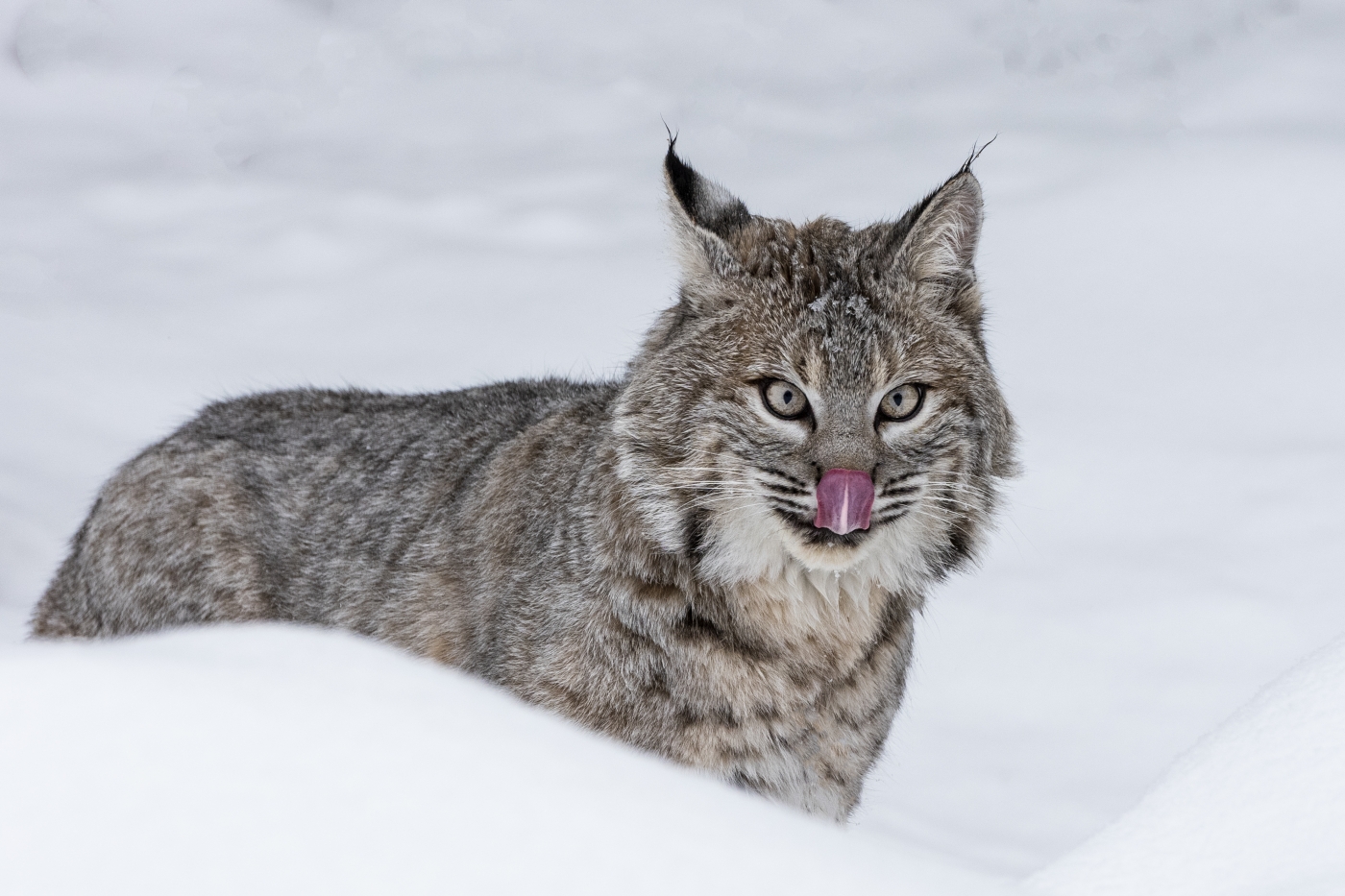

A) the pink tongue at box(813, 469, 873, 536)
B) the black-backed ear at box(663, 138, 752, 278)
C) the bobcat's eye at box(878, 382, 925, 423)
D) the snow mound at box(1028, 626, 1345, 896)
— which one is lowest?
the snow mound at box(1028, 626, 1345, 896)

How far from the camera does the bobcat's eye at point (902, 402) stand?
168 inches

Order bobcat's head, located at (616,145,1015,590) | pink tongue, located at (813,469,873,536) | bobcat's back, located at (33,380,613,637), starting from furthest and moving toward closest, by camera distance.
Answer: bobcat's back, located at (33,380,613,637), bobcat's head, located at (616,145,1015,590), pink tongue, located at (813,469,873,536)

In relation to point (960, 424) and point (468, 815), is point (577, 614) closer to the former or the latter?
point (960, 424)

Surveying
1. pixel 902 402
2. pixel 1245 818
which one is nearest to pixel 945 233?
pixel 902 402

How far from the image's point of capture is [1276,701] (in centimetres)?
272

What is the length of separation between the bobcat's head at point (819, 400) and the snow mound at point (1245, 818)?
1575mm

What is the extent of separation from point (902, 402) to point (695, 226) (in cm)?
87

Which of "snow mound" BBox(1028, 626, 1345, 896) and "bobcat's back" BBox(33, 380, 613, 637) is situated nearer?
"snow mound" BBox(1028, 626, 1345, 896)

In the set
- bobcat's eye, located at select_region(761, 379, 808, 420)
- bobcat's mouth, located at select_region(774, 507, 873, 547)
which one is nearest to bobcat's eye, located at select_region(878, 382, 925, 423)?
bobcat's eye, located at select_region(761, 379, 808, 420)

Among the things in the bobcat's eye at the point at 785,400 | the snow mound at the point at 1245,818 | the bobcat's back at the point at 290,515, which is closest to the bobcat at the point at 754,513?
the bobcat's eye at the point at 785,400

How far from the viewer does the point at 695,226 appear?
4512 mm

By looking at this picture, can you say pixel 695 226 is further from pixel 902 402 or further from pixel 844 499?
pixel 844 499

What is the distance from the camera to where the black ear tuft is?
4.57m

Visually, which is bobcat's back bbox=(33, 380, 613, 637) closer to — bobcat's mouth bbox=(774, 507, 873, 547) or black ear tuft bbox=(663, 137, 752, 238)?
black ear tuft bbox=(663, 137, 752, 238)
